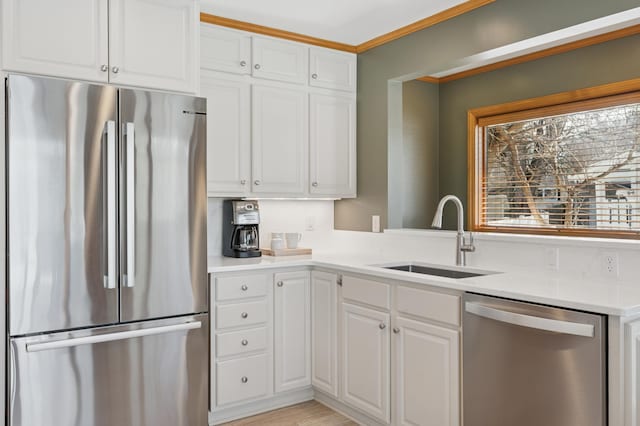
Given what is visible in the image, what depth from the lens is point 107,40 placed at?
250cm

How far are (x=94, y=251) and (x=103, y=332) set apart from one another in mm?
393

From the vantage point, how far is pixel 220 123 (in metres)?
3.27

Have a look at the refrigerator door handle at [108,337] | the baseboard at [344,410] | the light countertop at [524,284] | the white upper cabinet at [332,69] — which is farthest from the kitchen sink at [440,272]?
the white upper cabinet at [332,69]

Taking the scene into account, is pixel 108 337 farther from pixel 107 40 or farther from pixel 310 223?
pixel 310 223

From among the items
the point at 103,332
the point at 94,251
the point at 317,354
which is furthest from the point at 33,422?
the point at 317,354

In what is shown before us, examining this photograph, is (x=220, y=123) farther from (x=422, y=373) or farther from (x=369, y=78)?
(x=422, y=373)

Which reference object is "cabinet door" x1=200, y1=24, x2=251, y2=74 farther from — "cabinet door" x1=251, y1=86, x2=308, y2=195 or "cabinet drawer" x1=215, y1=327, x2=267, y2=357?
"cabinet drawer" x1=215, y1=327, x2=267, y2=357

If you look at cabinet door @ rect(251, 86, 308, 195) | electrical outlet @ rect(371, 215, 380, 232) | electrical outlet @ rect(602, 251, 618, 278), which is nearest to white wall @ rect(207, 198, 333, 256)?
cabinet door @ rect(251, 86, 308, 195)

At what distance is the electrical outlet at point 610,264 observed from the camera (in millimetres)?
2406

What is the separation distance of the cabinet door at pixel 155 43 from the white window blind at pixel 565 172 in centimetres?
266

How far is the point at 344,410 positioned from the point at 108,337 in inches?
57.5

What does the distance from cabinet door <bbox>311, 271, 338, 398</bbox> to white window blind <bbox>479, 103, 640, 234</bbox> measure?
1.83m

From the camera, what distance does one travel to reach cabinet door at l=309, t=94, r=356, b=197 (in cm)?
368

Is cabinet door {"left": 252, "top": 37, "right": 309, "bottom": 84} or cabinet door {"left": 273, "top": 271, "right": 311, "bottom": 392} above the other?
cabinet door {"left": 252, "top": 37, "right": 309, "bottom": 84}
